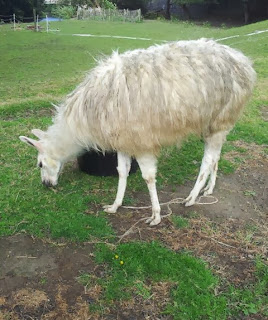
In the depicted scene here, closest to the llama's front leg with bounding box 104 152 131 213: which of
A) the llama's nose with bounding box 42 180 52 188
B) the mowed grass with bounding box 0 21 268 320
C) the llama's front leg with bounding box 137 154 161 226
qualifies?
the mowed grass with bounding box 0 21 268 320

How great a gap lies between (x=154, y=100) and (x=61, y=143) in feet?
4.05

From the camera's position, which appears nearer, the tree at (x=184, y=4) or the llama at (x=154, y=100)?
the llama at (x=154, y=100)

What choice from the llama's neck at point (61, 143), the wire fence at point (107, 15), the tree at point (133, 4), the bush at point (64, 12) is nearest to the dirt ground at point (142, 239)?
the llama's neck at point (61, 143)

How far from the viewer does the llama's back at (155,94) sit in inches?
141

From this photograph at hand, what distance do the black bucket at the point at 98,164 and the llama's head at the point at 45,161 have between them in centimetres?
41

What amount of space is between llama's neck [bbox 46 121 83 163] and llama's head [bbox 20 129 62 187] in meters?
0.04

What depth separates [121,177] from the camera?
4.19 metres

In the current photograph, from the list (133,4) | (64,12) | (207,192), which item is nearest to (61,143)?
(207,192)

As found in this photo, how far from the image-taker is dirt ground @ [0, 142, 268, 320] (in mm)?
3066

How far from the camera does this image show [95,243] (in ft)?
12.3

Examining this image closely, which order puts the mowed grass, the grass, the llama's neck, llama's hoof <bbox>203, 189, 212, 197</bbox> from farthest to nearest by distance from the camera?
llama's hoof <bbox>203, 189, 212, 197</bbox>
the llama's neck
the mowed grass
the grass

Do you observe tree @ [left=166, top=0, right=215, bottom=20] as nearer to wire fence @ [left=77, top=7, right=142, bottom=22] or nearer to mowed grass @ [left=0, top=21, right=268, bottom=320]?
wire fence @ [left=77, top=7, right=142, bottom=22]

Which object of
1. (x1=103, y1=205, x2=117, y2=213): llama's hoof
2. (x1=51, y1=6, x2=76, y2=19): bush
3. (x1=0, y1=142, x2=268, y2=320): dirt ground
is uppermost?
(x1=51, y1=6, x2=76, y2=19): bush

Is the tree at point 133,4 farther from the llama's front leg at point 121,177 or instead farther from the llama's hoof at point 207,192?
the llama's front leg at point 121,177
